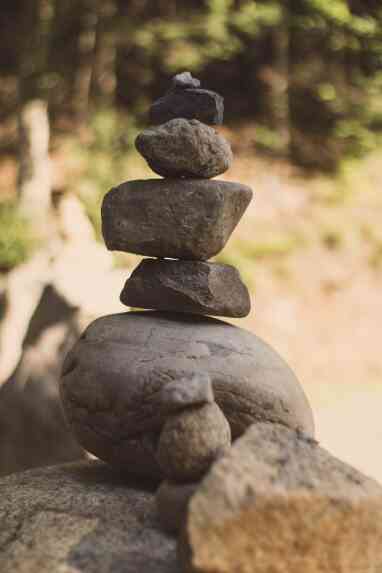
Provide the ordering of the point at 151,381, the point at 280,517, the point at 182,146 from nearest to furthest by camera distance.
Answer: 1. the point at 280,517
2. the point at 151,381
3. the point at 182,146

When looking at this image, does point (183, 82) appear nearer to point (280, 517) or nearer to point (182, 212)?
point (182, 212)

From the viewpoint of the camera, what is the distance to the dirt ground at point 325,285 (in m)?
10.8

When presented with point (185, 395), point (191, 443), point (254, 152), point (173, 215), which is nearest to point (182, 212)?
point (173, 215)

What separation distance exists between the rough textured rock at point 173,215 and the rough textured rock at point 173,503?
1501 mm

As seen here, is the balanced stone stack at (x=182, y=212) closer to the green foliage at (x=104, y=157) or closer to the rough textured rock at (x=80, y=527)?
the rough textured rock at (x=80, y=527)

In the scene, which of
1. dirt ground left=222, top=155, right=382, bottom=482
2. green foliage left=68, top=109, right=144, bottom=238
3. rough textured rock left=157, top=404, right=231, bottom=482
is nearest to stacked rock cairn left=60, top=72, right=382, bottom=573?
rough textured rock left=157, top=404, right=231, bottom=482

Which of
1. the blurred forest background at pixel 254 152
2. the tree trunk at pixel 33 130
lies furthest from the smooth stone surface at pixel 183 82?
the tree trunk at pixel 33 130

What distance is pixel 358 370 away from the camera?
1084 cm

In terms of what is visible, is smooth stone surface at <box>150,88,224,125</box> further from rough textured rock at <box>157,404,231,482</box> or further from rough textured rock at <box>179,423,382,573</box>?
rough textured rock at <box>179,423,382,573</box>

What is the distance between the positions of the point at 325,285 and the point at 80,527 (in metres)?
8.62

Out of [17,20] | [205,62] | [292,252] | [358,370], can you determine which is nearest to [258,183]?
[292,252]

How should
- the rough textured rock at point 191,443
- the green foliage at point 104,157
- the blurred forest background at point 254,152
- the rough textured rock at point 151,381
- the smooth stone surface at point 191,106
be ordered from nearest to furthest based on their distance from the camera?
the rough textured rock at point 191,443 < the rough textured rock at point 151,381 < the smooth stone surface at point 191,106 < the blurred forest background at point 254,152 < the green foliage at point 104,157

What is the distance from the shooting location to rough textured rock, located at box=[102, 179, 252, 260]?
438cm

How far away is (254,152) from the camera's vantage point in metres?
13.9
